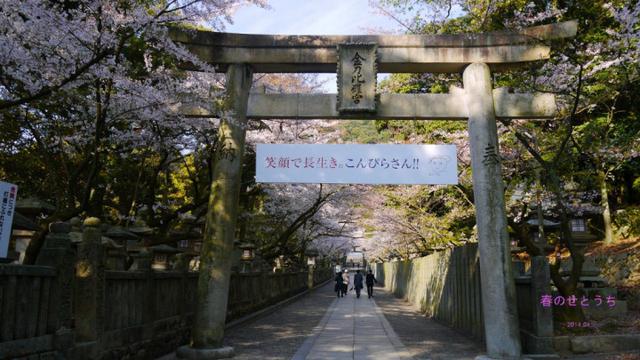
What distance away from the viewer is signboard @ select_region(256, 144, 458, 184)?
33.0 feet

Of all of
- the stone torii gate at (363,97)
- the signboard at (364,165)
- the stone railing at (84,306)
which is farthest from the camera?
the signboard at (364,165)

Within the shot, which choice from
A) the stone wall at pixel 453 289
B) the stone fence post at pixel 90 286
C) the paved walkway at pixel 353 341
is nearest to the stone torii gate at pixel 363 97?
the paved walkway at pixel 353 341

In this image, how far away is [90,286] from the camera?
24.4 ft

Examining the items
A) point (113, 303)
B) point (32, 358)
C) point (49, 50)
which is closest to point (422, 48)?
point (49, 50)

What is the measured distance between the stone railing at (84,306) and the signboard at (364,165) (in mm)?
3212

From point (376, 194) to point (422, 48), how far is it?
600 inches

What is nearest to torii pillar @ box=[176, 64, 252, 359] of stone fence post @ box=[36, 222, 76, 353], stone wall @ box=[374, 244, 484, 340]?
stone fence post @ box=[36, 222, 76, 353]

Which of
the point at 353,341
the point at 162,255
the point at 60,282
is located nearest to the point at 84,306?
the point at 60,282

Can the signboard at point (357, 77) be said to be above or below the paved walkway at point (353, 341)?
above

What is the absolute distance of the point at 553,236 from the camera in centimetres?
2573

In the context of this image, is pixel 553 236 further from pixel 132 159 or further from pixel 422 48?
pixel 132 159

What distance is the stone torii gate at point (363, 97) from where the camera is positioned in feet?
32.4

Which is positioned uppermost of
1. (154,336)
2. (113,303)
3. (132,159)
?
(132,159)

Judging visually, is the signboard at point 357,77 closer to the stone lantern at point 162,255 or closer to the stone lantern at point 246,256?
the stone lantern at point 162,255
